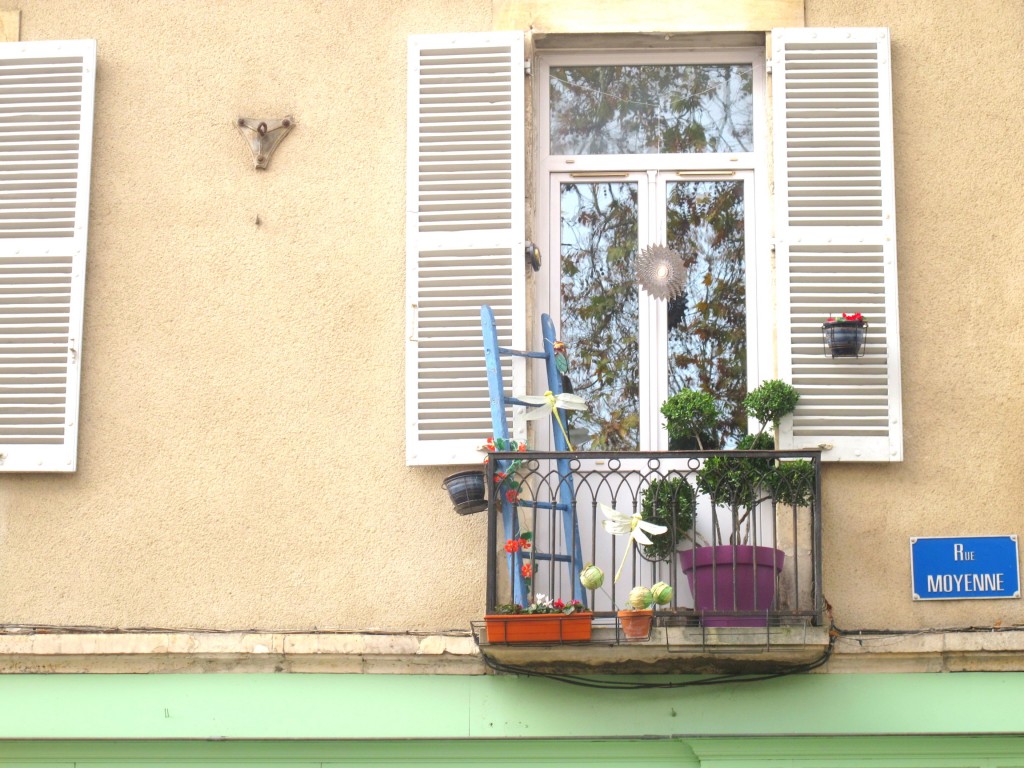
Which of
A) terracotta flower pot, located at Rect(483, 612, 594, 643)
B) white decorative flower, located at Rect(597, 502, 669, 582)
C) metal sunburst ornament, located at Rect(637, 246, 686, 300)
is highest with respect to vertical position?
metal sunburst ornament, located at Rect(637, 246, 686, 300)

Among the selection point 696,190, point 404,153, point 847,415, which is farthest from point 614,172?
point 847,415

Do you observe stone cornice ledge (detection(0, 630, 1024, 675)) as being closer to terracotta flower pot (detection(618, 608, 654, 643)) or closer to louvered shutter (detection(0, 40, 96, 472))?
terracotta flower pot (detection(618, 608, 654, 643))

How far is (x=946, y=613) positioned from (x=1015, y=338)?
3.91 ft

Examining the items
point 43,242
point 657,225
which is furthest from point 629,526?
point 43,242

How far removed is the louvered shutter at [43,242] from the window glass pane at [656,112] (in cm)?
212

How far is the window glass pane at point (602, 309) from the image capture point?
774 cm

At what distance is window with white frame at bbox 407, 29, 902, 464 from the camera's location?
752 centimetres

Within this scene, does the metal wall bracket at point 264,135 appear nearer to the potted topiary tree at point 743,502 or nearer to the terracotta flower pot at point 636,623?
the potted topiary tree at point 743,502

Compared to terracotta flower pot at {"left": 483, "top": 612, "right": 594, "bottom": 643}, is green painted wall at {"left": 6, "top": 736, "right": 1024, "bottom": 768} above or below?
below

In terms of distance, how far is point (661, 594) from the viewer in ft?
22.8

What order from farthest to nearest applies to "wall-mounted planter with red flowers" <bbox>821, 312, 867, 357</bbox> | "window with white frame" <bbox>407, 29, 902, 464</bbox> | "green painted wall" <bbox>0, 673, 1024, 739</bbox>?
"window with white frame" <bbox>407, 29, 902, 464</bbox>, "wall-mounted planter with red flowers" <bbox>821, 312, 867, 357</bbox>, "green painted wall" <bbox>0, 673, 1024, 739</bbox>

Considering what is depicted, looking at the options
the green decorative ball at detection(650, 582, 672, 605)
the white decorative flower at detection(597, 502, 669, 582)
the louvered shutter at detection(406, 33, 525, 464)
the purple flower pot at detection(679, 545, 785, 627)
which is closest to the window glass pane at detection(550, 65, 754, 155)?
the louvered shutter at detection(406, 33, 525, 464)

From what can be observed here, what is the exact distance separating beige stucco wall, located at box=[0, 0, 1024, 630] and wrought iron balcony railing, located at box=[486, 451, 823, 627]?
0.74ft

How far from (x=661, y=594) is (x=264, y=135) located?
2655 millimetres
